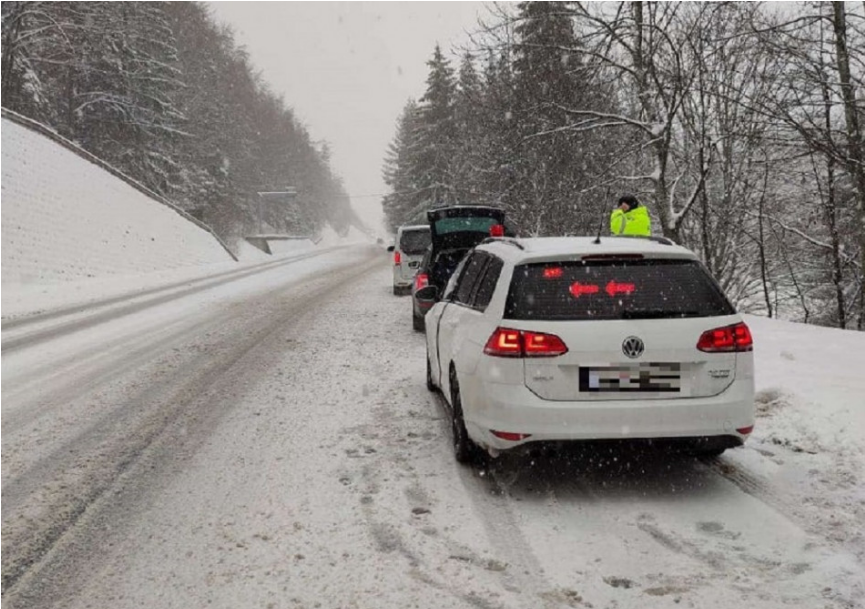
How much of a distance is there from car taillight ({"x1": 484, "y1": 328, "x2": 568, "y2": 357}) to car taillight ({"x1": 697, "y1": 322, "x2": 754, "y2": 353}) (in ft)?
2.81

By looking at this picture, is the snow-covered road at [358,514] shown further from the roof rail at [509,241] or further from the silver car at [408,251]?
the silver car at [408,251]

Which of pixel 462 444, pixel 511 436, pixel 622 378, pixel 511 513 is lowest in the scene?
pixel 511 513

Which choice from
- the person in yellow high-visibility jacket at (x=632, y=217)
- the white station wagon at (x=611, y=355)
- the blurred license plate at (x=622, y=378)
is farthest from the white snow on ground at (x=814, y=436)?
the person in yellow high-visibility jacket at (x=632, y=217)

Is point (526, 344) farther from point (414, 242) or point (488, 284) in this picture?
point (414, 242)

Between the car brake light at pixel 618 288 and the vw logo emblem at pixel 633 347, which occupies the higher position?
the car brake light at pixel 618 288

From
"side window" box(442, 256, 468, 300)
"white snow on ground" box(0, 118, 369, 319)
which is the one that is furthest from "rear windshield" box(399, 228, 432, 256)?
"side window" box(442, 256, 468, 300)

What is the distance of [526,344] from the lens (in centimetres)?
404

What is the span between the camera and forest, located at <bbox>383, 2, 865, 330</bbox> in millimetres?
11070

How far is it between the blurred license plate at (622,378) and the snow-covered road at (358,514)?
Result: 0.70m

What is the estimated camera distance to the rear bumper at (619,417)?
3941 mm

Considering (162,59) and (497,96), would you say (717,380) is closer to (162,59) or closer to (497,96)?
(497,96)

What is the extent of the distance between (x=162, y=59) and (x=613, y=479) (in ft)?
158

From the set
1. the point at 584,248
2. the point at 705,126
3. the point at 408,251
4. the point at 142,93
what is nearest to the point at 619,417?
the point at 584,248

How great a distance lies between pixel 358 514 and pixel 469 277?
2.40 metres
